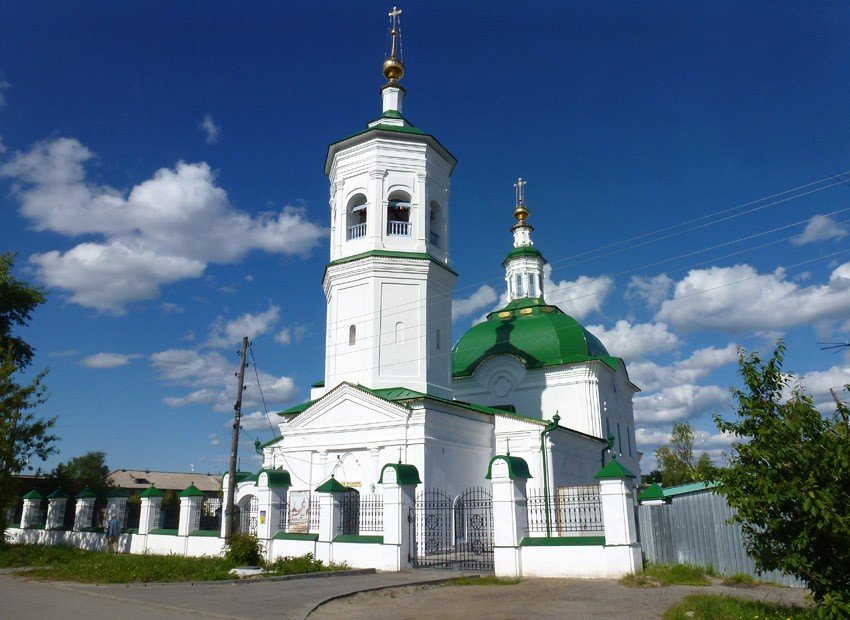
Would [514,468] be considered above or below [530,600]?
above

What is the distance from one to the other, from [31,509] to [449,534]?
1654 cm

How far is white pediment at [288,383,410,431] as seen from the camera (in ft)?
60.7

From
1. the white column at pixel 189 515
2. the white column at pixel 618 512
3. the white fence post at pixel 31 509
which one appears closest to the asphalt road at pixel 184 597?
the white column at pixel 618 512

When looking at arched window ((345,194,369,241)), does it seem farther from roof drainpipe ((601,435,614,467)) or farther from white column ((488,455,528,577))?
roof drainpipe ((601,435,614,467))

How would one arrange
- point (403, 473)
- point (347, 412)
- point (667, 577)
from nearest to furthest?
point (667, 577) → point (403, 473) → point (347, 412)

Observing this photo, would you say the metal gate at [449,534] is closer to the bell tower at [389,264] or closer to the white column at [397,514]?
the white column at [397,514]

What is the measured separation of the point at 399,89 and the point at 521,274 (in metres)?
13.0

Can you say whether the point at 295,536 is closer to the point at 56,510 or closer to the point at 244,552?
the point at 244,552

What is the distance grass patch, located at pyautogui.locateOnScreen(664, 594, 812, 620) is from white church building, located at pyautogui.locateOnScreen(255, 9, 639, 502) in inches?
376

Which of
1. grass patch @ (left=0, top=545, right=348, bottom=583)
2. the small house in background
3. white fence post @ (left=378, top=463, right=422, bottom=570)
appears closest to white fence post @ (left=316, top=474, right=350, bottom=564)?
grass patch @ (left=0, top=545, right=348, bottom=583)

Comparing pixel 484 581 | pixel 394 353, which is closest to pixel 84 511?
pixel 394 353

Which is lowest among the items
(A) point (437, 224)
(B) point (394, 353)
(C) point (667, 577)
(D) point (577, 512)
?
(C) point (667, 577)

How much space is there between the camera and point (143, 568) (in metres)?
13.7

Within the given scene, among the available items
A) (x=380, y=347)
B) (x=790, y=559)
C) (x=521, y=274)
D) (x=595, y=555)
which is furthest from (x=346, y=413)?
(x=521, y=274)
